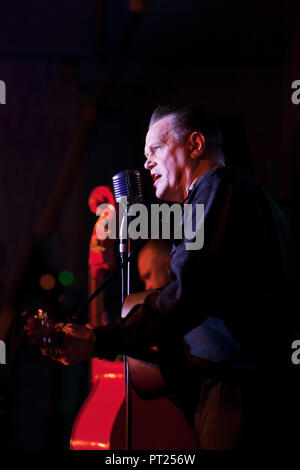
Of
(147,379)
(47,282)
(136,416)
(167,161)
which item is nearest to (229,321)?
(147,379)

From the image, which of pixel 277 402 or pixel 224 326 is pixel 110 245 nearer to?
pixel 224 326

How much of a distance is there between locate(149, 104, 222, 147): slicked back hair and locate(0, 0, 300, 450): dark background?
163 cm

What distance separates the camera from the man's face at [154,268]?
2471 millimetres

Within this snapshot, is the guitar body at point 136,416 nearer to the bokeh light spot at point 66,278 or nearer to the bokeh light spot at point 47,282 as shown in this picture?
the bokeh light spot at point 47,282

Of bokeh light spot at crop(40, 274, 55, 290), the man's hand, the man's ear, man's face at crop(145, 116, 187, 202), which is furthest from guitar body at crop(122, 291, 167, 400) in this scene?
bokeh light spot at crop(40, 274, 55, 290)

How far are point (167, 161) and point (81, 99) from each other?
2.33 metres

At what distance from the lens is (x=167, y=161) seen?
55.1 inches

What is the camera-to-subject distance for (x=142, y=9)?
0.59m

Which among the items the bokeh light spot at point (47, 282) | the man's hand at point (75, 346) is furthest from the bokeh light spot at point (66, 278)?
the man's hand at point (75, 346)

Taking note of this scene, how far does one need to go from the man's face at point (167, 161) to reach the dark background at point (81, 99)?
65.7 inches

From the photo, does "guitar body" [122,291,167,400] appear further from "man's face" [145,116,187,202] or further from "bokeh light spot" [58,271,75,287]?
"bokeh light spot" [58,271,75,287]

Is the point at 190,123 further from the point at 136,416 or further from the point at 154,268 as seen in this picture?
the point at 154,268
